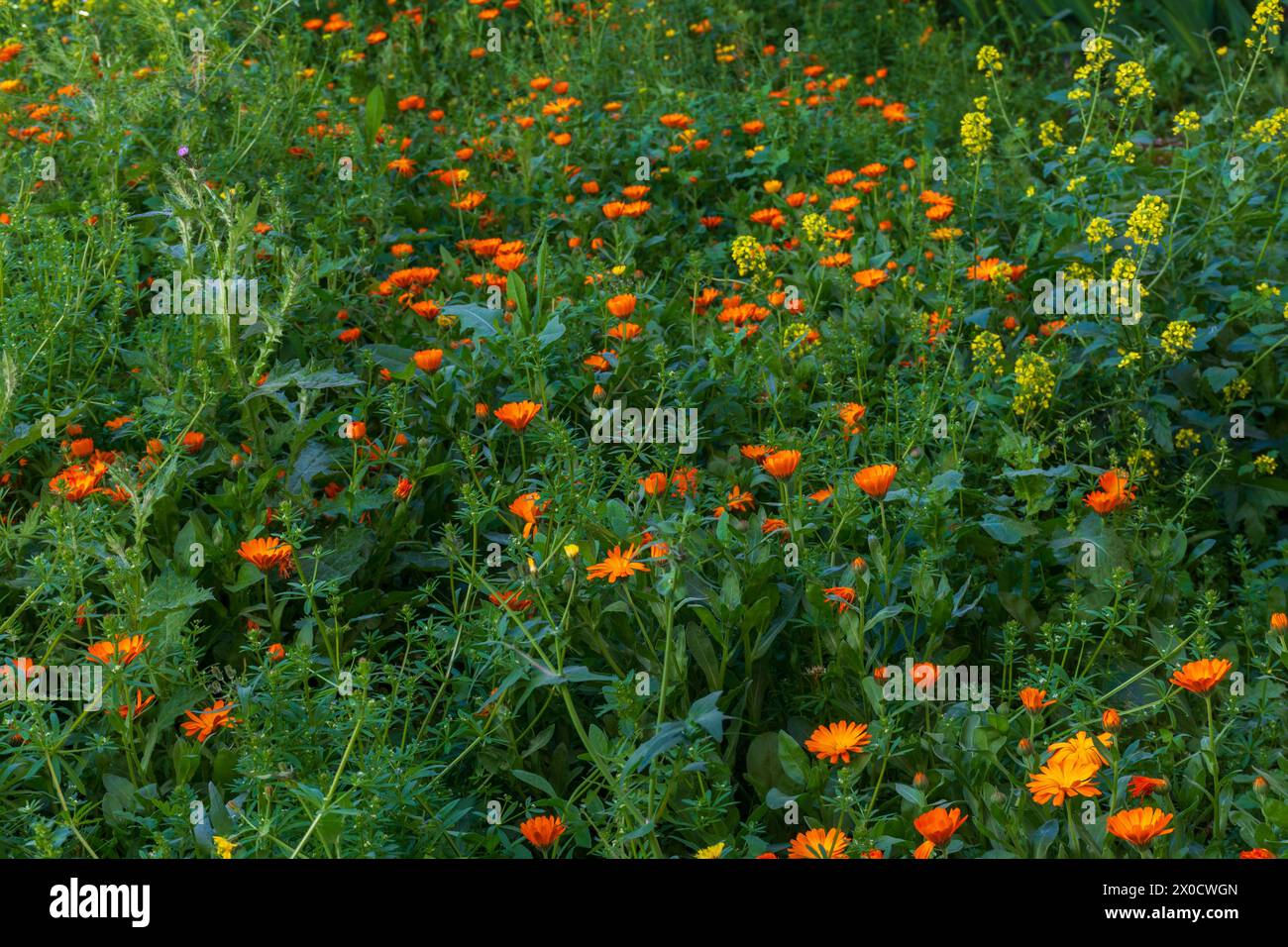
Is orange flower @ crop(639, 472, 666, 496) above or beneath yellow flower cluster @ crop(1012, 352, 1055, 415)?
beneath

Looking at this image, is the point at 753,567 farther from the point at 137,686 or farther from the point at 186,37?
the point at 186,37

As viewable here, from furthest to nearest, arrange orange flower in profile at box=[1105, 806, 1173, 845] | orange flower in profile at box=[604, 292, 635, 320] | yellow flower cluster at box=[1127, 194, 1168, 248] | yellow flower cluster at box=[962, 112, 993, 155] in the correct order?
yellow flower cluster at box=[962, 112, 993, 155] < yellow flower cluster at box=[1127, 194, 1168, 248] < orange flower in profile at box=[604, 292, 635, 320] < orange flower in profile at box=[1105, 806, 1173, 845]

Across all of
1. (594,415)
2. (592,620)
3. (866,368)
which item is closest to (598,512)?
(592,620)

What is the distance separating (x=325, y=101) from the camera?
16.0 feet

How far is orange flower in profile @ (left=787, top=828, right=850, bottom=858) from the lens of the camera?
75.0 inches

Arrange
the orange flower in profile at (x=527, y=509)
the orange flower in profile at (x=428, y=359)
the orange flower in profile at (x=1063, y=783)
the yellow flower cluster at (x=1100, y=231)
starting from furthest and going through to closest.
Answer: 1. the yellow flower cluster at (x=1100, y=231)
2. the orange flower in profile at (x=428, y=359)
3. the orange flower in profile at (x=527, y=509)
4. the orange flower in profile at (x=1063, y=783)

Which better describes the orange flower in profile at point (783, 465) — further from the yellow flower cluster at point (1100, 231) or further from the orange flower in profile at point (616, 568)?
the yellow flower cluster at point (1100, 231)

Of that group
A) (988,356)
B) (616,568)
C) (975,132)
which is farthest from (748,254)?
(616,568)

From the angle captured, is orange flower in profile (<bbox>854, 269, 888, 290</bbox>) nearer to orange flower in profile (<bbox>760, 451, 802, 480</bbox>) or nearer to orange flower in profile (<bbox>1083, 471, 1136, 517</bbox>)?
orange flower in profile (<bbox>1083, 471, 1136, 517</bbox>)

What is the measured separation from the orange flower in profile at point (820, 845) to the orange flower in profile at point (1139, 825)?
38cm

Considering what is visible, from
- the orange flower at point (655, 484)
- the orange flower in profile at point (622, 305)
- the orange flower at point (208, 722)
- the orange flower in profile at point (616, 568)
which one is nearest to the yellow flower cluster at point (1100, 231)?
the orange flower in profile at point (622, 305)

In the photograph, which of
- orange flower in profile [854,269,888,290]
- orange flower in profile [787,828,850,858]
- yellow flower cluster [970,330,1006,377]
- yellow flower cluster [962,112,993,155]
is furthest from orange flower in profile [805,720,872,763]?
yellow flower cluster [962,112,993,155]

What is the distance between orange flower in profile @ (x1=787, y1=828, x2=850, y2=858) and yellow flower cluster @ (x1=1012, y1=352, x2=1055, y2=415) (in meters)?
1.43

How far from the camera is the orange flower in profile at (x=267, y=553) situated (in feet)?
7.93
